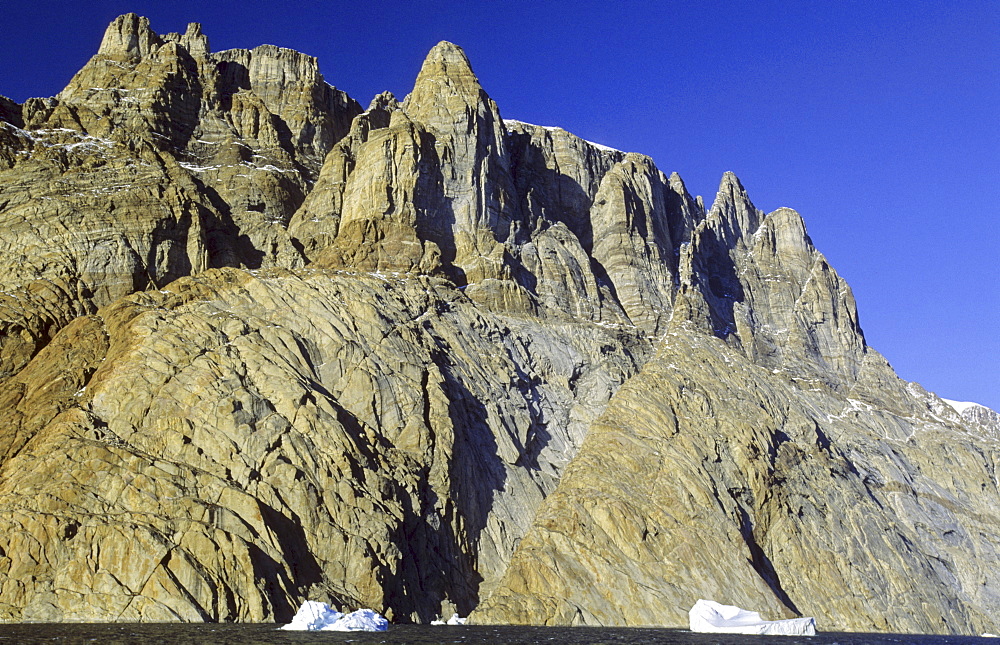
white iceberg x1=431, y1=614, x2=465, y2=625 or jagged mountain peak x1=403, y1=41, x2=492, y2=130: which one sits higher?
jagged mountain peak x1=403, y1=41, x2=492, y2=130

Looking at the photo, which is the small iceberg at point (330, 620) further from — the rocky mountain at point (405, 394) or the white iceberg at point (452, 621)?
the white iceberg at point (452, 621)

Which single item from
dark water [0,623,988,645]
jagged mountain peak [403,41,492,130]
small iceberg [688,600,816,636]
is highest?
jagged mountain peak [403,41,492,130]

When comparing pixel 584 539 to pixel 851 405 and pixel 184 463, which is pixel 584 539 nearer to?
pixel 184 463

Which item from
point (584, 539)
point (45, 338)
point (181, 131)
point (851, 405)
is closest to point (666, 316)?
point (851, 405)

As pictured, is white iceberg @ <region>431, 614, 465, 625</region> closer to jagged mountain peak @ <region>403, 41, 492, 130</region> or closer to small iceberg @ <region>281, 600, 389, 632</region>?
small iceberg @ <region>281, 600, 389, 632</region>

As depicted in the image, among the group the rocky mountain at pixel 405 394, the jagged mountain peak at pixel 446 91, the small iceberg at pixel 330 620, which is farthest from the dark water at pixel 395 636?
the jagged mountain peak at pixel 446 91

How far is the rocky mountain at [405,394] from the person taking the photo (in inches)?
3494

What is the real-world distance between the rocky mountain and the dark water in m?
5.59

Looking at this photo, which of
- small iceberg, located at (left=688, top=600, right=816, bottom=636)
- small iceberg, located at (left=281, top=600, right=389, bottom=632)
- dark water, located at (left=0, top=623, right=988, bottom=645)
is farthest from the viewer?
small iceberg, located at (left=688, top=600, right=816, bottom=636)

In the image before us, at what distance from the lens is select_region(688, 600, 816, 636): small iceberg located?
89.1m

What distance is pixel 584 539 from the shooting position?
100062 mm

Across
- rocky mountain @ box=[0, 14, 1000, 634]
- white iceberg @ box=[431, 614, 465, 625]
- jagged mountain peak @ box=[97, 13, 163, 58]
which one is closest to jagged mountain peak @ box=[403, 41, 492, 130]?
rocky mountain @ box=[0, 14, 1000, 634]

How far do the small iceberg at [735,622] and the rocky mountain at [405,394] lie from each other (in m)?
4.90

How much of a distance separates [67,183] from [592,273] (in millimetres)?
70035
